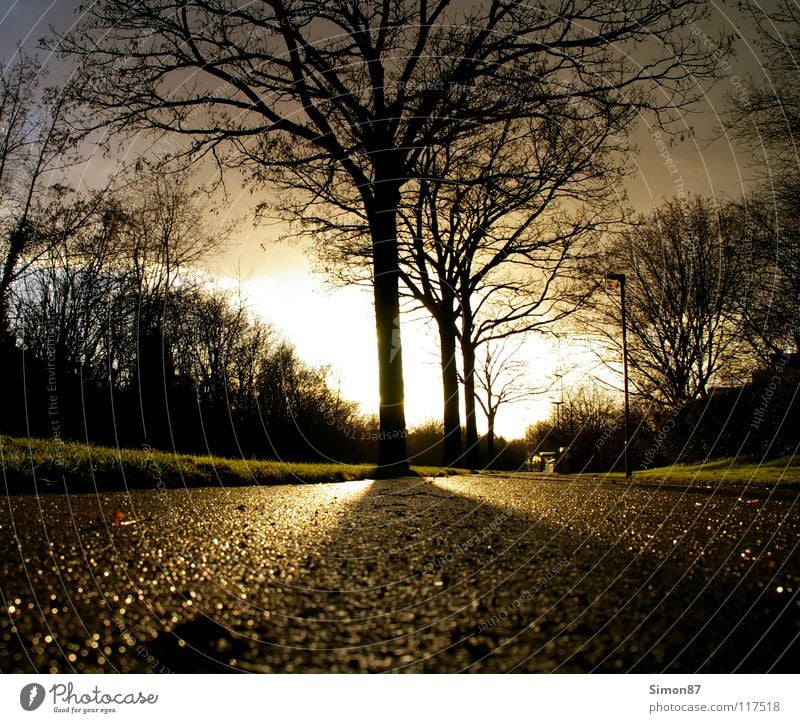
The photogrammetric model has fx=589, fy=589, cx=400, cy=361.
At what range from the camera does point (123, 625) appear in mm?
1391

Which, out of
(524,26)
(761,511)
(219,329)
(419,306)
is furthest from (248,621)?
(219,329)

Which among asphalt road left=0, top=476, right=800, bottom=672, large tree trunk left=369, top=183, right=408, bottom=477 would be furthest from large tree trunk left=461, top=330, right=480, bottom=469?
asphalt road left=0, top=476, right=800, bottom=672

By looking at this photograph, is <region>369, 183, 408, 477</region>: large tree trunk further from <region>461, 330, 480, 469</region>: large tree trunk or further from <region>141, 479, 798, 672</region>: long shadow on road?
<region>461, 330, 480, 469</region>: large tree trunk

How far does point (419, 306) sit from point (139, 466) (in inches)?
614

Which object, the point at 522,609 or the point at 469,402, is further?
the point at 469,402

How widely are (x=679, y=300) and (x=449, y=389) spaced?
14.9 m

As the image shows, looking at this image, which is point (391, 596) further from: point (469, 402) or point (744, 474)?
point (469, 402)

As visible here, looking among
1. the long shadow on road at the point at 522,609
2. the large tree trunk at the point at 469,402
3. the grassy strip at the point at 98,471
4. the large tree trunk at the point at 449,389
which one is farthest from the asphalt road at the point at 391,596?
the large tree trunk at the point at 469,402

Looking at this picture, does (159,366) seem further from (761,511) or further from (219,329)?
(761,511)
